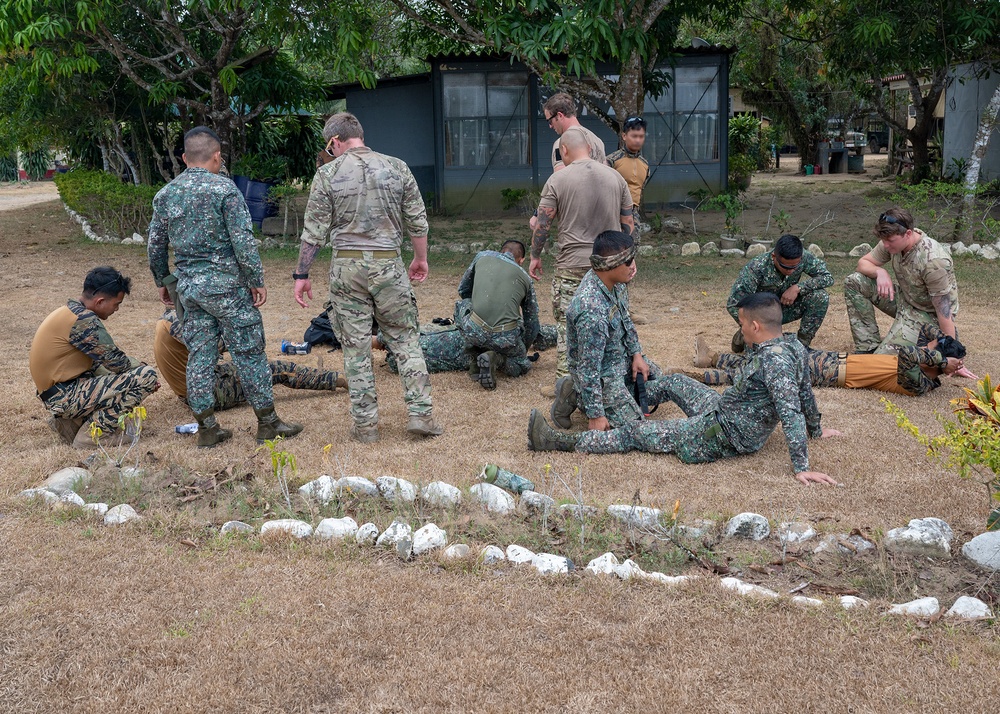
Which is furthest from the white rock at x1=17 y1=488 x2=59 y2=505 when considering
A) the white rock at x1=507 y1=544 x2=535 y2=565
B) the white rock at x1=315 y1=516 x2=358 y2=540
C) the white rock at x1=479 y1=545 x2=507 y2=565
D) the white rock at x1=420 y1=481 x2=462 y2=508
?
the white rock at x1=507 y1=544 x2=535 y2=565

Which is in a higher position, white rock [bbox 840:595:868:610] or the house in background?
the house in background

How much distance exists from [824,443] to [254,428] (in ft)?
11.5

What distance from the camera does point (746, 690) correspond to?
291 centimetres

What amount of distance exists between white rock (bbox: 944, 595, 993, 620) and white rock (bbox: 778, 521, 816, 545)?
0.71 meters

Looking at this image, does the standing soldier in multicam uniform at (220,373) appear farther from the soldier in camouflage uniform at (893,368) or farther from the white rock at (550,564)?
the white rock at (550,564)

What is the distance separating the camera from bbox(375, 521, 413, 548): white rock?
12.9ft

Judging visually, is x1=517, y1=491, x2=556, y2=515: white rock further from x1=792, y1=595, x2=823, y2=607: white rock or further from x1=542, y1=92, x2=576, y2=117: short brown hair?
x1=542, y1=92, x2=576, y2=117: short brown hair

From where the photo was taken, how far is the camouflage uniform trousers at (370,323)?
209 inches

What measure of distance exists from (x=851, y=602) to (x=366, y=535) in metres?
2.01

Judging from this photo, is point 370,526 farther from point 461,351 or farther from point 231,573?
point 461,351

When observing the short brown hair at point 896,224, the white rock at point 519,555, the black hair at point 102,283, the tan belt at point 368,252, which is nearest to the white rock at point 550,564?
the white rock at point 519,555

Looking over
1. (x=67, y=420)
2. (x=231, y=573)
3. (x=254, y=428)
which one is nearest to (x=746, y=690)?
(x=231, y=573)

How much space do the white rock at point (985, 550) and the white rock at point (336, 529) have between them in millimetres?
2609

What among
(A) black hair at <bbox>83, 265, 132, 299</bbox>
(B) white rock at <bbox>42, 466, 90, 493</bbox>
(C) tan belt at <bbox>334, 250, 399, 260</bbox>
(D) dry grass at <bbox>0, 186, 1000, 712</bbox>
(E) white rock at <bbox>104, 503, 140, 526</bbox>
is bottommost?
(D) dry grass at <bbox>0, 186, 1000, 712</bbox>
